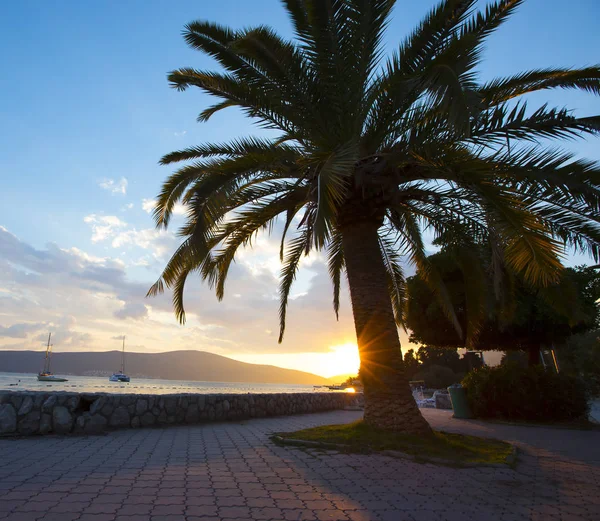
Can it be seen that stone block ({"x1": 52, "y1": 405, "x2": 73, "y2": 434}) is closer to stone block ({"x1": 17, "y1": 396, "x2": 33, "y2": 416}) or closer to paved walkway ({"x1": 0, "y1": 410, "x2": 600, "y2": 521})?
stone block ({"x1": 17, "y1": 396, "x2": 33, "y2": 416})

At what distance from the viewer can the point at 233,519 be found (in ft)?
10.5

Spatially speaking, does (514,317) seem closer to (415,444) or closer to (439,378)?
(415,444)

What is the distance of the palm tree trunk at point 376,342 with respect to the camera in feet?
23.7

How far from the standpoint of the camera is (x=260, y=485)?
4250mm

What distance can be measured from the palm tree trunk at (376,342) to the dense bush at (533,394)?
7.19 metres

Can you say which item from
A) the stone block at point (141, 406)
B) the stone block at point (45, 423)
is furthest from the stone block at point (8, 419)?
the stone block at point (141, 406)

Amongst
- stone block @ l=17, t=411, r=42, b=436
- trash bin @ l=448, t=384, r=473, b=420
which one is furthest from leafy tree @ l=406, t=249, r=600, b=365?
stone block @ l=17, t=411, r=42, b=436

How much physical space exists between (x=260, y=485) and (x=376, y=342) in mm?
3821

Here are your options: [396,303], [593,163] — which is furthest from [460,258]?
[593,163]

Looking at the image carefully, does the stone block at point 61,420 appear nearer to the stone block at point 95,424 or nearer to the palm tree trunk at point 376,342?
the stone block at point 95,424

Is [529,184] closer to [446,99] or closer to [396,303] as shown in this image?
[446,99]

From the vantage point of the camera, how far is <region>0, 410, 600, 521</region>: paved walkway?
3.43 meters

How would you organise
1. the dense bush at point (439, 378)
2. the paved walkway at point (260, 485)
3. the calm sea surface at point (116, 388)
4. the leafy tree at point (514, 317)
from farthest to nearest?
1. the dense bush at point (439, 378)
2. the calm sea surface at point (116, 388)
3. the leafy tree at point (514, 317)
4. the paved walkway at point (260, 485)

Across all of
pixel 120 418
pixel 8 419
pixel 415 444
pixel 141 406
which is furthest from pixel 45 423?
pixel 415 444
